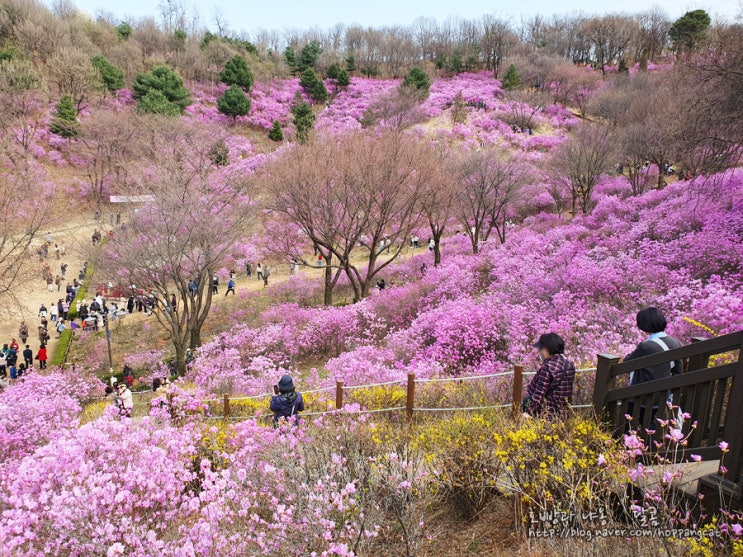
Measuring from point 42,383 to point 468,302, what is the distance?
12.0 metres

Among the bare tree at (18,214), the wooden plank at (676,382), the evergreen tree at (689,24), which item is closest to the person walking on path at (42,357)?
the bare tree at (18,214)

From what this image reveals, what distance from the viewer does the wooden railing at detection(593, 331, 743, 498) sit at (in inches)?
120

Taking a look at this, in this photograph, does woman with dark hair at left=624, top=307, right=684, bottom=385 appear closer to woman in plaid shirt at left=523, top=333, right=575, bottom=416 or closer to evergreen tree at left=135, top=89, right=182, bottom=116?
woman in plaid shirt at left=523, top=333, right=575, bottom=416

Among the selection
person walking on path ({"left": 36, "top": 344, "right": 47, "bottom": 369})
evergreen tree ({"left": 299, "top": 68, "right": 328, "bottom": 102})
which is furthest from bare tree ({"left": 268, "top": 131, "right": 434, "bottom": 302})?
evergreen tree ({"left": 299, "top": 68, "right": 328, "bottom": 102})

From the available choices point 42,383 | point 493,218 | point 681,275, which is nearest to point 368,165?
point 493,218

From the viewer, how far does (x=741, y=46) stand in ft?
41.1

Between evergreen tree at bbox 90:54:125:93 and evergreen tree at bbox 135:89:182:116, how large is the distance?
654 centimetres

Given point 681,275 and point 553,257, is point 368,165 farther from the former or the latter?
point 681,275

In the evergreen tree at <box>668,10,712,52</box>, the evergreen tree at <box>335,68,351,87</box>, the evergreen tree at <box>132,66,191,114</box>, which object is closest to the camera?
the evergreen tree at <box>132,66,191,114</box>

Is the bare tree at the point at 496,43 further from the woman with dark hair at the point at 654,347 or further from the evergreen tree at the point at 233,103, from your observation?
the woman with dark hair at the point at 654,347

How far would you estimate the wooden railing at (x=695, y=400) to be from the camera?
120 inches

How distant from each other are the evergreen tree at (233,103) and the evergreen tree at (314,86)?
1099 centimetres

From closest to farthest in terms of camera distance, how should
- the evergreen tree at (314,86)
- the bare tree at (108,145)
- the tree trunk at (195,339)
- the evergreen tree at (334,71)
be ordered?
the tree trunk at (195,339) → the bare tree at (108,145) → the evergreen tree at (314,86) → the evergreen tree at (334,71)

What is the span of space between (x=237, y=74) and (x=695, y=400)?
195 ft
